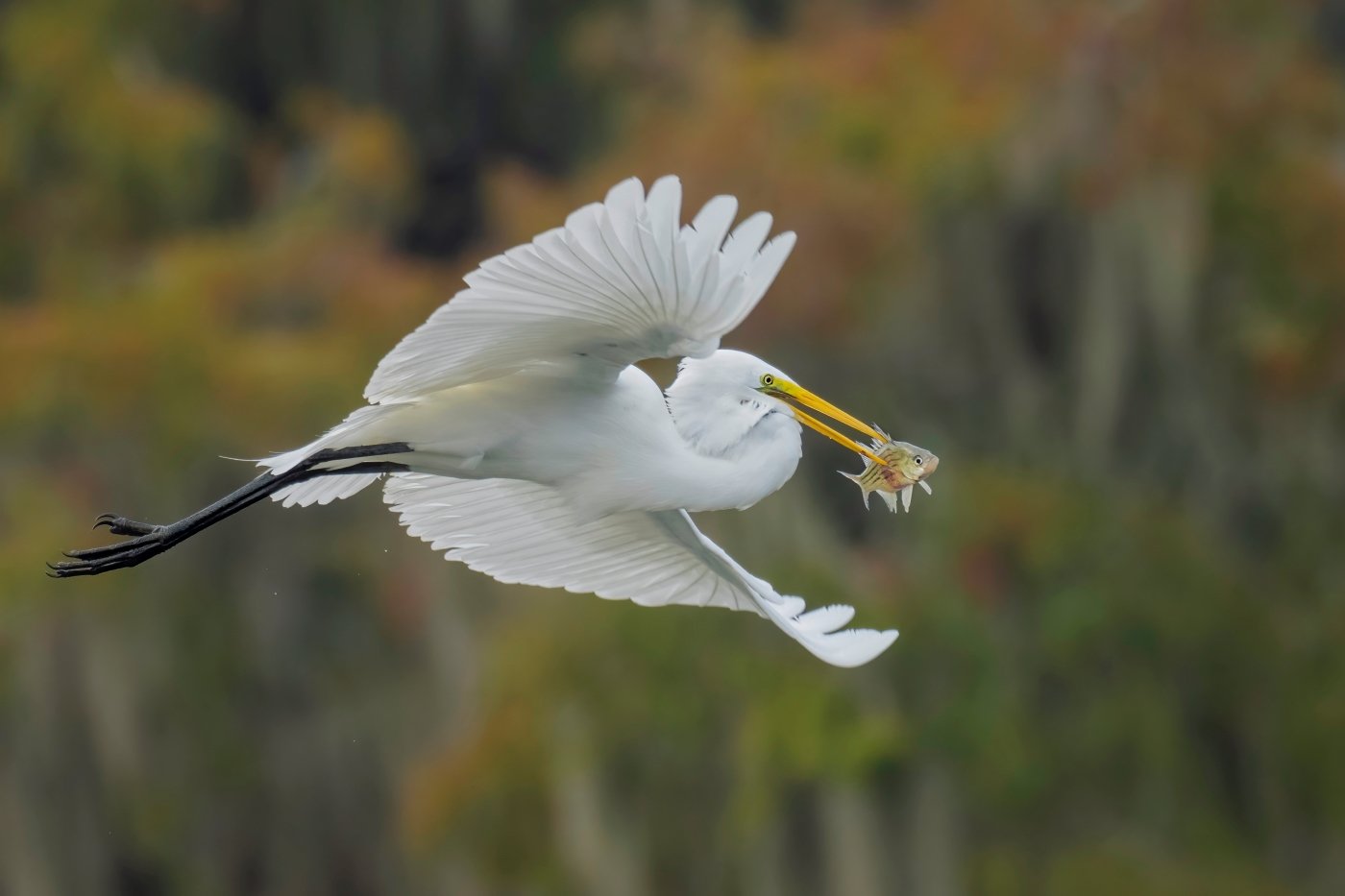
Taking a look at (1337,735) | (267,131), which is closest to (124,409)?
(267,131)

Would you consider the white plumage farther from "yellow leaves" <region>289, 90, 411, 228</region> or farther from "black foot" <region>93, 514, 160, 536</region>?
"yellow leaves" <region>289, 90, 411, 228</region>

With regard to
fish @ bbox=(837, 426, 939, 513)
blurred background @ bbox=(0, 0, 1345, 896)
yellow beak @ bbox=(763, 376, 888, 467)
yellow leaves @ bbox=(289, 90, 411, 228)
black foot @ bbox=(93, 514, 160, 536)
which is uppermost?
yellow leaves @ bbox=(289, 90, 411, 228)

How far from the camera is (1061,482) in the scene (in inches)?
429

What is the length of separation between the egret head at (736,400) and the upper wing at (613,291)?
0.20 m

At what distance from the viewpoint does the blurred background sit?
1038 cm

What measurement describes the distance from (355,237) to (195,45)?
2.46 metres

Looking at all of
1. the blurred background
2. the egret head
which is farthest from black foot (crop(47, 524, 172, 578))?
the blurred background

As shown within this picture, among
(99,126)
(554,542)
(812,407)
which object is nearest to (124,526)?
(554,542)

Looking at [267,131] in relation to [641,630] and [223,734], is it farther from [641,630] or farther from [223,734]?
[641,630]

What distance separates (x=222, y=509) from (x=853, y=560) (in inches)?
226

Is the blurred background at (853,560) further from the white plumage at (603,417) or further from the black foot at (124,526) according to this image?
the black foot at (124,526)

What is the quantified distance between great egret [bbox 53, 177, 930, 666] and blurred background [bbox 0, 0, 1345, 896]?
4.63 meters

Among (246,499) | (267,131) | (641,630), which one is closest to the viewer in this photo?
(246,499)

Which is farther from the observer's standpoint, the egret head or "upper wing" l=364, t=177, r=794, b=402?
the egret head
